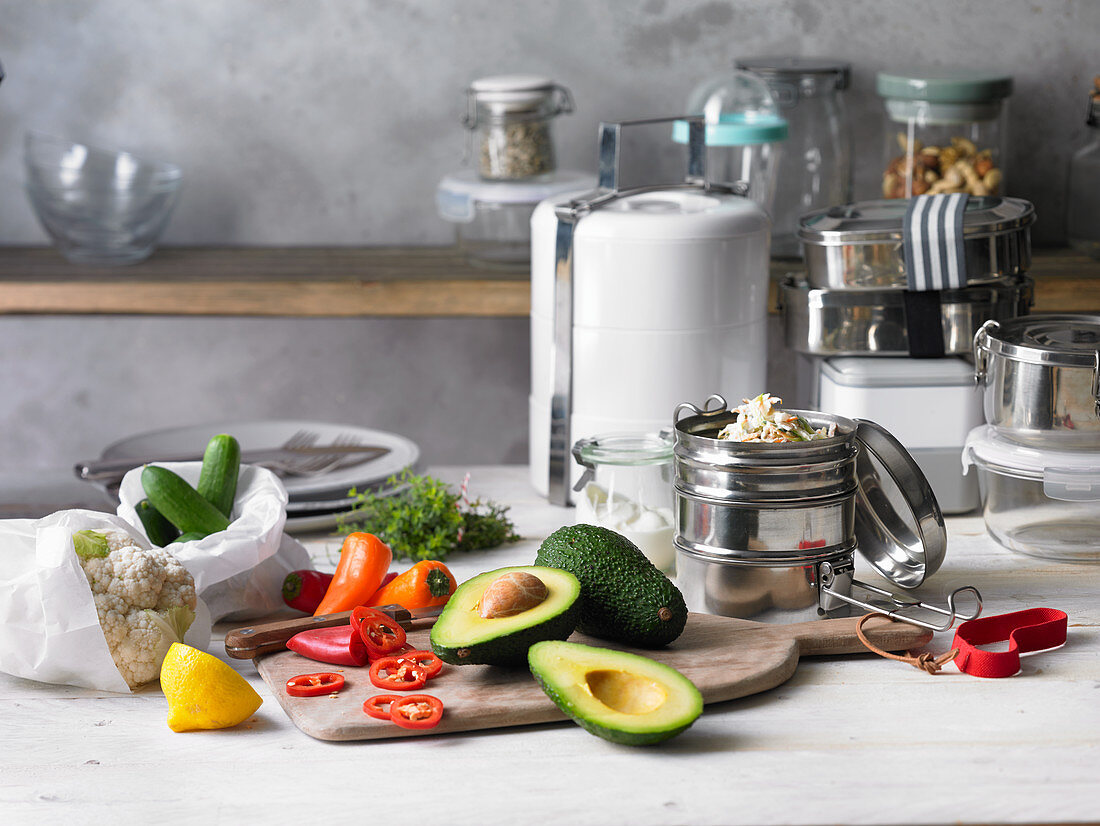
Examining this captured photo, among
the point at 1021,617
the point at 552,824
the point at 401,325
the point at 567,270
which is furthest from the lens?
the point at 401,325

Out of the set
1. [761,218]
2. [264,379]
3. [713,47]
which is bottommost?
[264,379]

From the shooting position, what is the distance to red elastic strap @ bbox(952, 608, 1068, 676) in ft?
3.16

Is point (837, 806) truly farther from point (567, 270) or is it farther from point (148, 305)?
point (148, 305)

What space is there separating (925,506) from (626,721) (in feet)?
1.38

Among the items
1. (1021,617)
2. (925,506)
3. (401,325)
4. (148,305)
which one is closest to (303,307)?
(148,305)

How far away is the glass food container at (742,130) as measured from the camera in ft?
5.53

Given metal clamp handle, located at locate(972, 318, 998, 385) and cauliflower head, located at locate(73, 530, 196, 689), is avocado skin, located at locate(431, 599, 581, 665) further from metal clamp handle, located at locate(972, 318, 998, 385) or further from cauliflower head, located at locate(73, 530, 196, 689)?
metal clamp handle, located at locate(972, 318, 998, 385)

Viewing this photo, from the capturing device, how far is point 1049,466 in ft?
3.90

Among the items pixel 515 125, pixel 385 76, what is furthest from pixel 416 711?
pixel 385 76

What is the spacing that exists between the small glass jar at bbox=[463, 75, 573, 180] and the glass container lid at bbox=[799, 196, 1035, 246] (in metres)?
0.51

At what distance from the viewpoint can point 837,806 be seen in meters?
0.77

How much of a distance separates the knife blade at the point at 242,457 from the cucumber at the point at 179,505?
0.66 ft

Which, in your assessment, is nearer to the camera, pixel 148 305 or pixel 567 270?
pixel 567 270

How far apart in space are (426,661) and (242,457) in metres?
0.59
